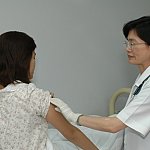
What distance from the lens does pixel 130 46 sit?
1.58 meters

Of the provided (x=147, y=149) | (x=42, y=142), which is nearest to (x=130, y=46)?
(x=147, y=149)

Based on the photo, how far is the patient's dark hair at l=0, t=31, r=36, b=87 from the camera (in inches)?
50.0

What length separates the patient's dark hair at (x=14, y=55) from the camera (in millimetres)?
1271

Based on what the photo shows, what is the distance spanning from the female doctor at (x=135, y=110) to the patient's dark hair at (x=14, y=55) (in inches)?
8.5

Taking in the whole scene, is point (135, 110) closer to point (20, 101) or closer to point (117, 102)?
point (20, 101)

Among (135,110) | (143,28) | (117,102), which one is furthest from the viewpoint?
(117,102)

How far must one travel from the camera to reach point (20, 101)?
4.12 feet

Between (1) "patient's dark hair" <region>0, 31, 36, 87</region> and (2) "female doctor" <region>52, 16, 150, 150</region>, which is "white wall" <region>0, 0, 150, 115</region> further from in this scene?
(1) "patient's dark hair" <region>0, 31, 36, 87</region>

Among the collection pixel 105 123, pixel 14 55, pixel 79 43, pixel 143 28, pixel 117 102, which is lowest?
pixel 117 102

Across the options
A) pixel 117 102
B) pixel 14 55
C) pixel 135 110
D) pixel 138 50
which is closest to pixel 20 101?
pixel 14 55

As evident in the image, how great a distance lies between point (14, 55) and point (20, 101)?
0.20m

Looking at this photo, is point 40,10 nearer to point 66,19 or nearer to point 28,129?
point 66,19

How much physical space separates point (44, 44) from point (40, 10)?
0.29 metres

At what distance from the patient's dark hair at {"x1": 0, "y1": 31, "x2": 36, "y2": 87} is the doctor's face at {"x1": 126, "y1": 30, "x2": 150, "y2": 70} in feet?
1.84
